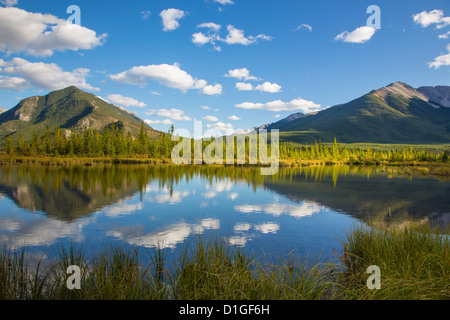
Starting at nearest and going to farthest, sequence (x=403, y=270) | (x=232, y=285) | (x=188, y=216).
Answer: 1. (x=232, y=285)
2. (x=403, y=270)
3. (x=188, y=216)

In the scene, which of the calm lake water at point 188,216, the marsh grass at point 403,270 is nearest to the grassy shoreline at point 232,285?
the marsh grass at point 403,270

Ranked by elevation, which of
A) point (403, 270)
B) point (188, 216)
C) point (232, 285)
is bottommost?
point (188, 216)

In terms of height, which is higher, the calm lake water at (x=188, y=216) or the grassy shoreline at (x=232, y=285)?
the grassy shoreline at (x=232, y=285)

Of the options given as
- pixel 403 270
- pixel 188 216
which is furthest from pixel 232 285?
pixel 188 216

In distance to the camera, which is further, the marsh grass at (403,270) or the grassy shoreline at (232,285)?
the marsh grass at (403,270)

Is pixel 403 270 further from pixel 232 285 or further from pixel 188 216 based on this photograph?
pixel 188 216

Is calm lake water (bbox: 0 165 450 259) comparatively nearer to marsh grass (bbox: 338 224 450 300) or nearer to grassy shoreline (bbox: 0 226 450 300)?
marsh grass (bbox: 338 224 450 300)

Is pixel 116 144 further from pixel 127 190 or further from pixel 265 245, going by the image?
pixel 265 245

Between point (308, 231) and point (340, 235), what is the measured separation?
61.4 inches

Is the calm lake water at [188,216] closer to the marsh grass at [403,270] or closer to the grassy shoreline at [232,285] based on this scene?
the marsh grass at [403,270]

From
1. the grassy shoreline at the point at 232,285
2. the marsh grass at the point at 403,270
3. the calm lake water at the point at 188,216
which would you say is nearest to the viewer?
the grassy shoreline at the point at 232,285

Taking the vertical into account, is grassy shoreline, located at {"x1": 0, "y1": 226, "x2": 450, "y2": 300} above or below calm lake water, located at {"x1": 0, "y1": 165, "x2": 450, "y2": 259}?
above

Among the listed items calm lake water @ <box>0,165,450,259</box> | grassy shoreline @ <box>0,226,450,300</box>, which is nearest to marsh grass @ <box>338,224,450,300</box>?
grassy shoreline @ <box>0,226,450,300</box>
